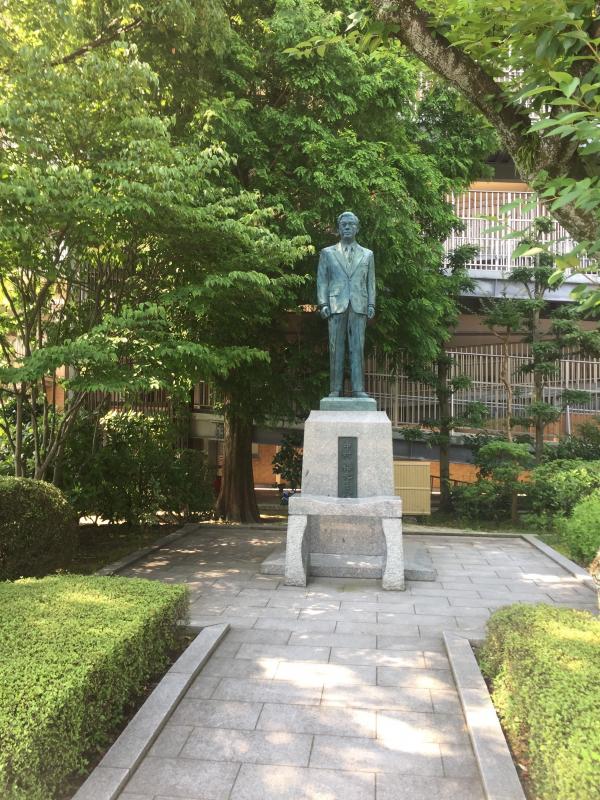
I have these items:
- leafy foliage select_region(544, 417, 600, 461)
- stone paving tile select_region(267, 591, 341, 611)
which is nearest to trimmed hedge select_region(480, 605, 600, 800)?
stone paving tile select_region(267, 591, 341, 611)

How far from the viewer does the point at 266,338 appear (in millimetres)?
10930

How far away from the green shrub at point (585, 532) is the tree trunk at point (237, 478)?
615cm

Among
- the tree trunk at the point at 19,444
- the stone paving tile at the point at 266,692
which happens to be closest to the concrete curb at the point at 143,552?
the tree trunk at the point at 19,444

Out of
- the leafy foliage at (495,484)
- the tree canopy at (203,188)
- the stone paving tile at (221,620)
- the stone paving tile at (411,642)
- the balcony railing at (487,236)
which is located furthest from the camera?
the balcony railing at (487,236)

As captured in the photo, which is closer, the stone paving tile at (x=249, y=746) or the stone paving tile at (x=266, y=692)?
the stone paving tile at (x=249, y=746)

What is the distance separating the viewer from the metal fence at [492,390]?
14.8 m

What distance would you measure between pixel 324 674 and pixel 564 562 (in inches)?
191

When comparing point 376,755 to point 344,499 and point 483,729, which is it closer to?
point 483,729

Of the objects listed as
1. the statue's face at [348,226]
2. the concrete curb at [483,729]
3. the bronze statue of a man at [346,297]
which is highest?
Result: the statue's face at [348,226]

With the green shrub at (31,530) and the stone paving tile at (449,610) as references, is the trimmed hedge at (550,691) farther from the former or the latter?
the green shrub at (31,530)

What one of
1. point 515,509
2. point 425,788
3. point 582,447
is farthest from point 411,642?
point 582,447

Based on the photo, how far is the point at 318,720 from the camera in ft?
12.2

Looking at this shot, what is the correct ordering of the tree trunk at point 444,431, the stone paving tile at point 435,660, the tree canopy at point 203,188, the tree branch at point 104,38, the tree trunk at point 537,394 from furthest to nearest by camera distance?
the tree trunk at point 444,431 → the tree trunk at point 537,394 → the tree branch at point 104,38 → the tree canopy at point 203,188 → the stone paving tile at point 435,660

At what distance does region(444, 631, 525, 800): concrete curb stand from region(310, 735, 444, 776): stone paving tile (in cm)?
25
